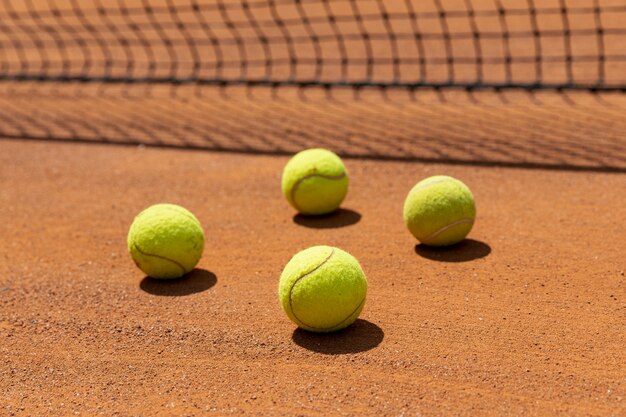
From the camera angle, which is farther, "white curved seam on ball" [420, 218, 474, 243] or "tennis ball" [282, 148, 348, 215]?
"tennis ball" [282, 148, 348, 215]

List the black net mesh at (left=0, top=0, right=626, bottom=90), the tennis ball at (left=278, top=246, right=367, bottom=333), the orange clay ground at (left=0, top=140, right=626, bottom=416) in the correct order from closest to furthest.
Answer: the orange clay ground at (left=0, top=140, right=626, bottom=416)
the tennis ball at (left=278, top=246, right=367, bottom=333)
the black net mesh at (left=0, top=0, right=626, bottom=90)

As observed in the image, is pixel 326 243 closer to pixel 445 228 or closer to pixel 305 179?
pixel 305 179

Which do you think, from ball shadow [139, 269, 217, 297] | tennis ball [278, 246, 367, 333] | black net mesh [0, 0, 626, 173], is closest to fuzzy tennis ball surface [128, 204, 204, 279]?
ball shadow [139, 269, 217, 297]

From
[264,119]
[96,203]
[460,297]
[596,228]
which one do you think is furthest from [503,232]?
[264,119]

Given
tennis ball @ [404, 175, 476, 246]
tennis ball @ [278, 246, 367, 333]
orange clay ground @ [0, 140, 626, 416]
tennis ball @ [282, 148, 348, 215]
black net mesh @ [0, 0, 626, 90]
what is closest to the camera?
orange clay ground @ [0, 140, 626, 416]

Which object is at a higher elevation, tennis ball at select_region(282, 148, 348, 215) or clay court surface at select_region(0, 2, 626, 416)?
tennis ball at select_region(282, 148, 348, 215)

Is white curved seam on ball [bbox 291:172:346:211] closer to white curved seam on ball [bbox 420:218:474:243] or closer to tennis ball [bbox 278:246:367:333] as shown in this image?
white curved seam on ball [bbox 420:218:474:243]
